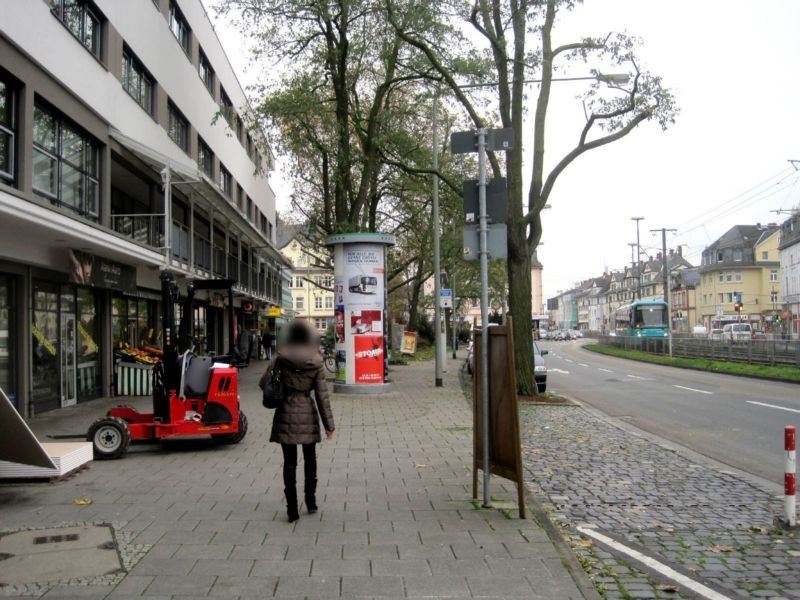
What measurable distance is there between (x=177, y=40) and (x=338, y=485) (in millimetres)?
19994

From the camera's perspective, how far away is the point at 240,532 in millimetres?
5340

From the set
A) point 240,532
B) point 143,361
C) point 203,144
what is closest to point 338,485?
point 240,532

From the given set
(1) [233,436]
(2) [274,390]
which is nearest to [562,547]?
(2) [274,390]

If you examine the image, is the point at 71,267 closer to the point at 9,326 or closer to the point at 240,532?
the point at 9,326

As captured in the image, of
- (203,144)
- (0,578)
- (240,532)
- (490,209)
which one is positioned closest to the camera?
(0,578)

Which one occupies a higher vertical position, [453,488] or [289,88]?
[289,88]

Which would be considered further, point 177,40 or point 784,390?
point 177,40

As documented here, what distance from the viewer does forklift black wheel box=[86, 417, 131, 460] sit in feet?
27.7

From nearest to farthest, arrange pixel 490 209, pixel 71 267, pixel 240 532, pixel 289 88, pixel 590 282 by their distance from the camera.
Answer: pixel 240 532
pixel 490 209
pixel 71 267
pixel 289 88
pixel 590 282

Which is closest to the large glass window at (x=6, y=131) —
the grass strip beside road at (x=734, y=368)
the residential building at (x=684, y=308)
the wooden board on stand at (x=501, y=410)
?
the wooden board on stand at (x=501, y=410)

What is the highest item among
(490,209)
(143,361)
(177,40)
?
(177,40)

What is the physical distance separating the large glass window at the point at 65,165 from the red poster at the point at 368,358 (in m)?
6.53

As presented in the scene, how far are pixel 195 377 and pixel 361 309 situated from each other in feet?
27.0

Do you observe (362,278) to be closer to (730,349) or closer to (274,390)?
(274,390)
